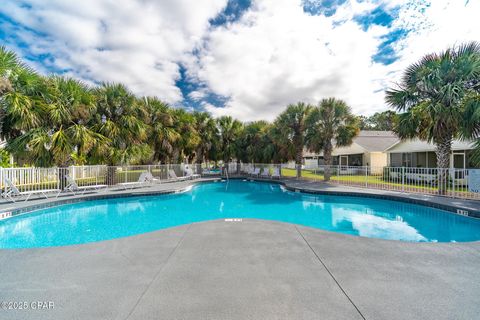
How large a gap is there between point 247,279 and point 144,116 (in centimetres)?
1376

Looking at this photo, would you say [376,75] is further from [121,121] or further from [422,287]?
[121,121]

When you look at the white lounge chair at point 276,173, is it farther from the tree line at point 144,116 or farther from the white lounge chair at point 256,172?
the tree line at point 144,116

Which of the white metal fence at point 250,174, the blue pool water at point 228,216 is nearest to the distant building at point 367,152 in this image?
the white metal fence at point 250,174

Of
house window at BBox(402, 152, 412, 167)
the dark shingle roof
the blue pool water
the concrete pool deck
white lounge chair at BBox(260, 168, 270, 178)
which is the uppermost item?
the dark shingle roof

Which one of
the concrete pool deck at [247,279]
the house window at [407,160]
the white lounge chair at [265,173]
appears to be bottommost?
the concrete pool deck at [247,279]

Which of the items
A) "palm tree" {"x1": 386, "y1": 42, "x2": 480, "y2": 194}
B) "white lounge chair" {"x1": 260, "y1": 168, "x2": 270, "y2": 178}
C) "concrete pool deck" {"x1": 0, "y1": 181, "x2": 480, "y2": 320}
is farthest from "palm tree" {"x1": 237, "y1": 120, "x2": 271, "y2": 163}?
"concrete pool deck" {"x1": 0, "y1": 181, "x2": 480, "y2": 320}

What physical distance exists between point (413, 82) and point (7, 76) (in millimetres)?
17704

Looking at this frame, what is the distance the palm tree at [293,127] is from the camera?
15.9 m

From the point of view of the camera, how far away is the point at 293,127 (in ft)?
53.3

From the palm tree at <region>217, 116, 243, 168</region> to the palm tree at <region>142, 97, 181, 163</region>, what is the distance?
19.3ft

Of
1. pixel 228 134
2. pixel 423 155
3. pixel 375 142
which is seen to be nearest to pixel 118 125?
pixel 228 134

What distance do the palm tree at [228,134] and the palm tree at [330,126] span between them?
8.98 m

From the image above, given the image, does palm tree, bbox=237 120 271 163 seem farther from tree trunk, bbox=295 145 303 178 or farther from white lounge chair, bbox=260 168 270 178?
tree trunk, bbox=295 145 303 178

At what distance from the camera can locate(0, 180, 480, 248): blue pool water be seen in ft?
18.6
